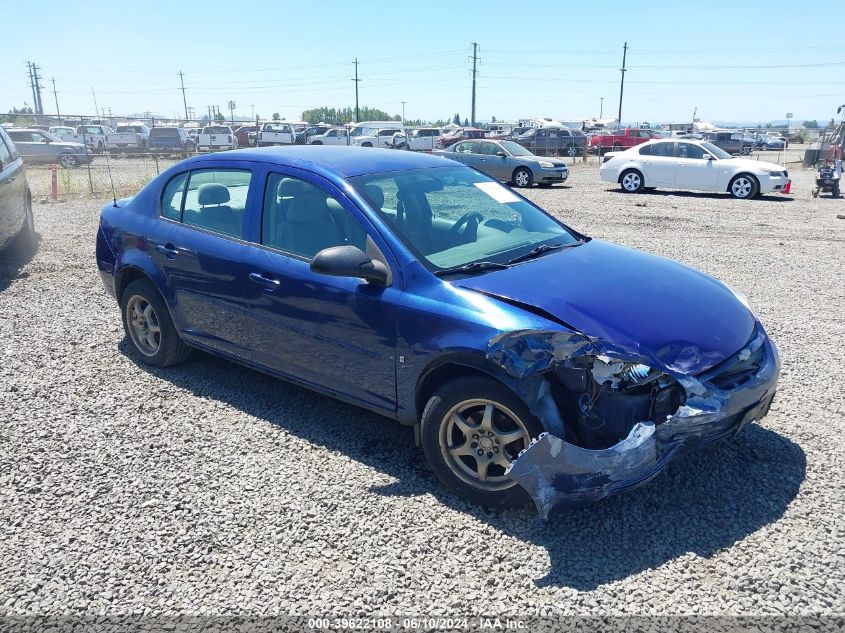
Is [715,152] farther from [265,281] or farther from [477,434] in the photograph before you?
[477,434]

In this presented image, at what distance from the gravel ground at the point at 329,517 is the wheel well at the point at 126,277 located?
1.96 ft

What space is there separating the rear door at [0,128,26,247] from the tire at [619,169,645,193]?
14.8 meters

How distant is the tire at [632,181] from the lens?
18.7m

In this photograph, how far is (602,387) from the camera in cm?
313

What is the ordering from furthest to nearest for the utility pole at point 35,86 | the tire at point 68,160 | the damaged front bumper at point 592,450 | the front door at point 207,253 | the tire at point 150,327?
1. the utility pole at point 35,86
2. the tire at point 68,160
3. the tire at point 150,327
4. the front door at point 207,253
5. the damaged front bumper at point 592,450

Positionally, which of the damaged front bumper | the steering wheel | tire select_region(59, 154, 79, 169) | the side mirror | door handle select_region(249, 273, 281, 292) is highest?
the steering wheel

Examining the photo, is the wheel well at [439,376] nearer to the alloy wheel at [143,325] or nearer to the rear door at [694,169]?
the alloy wheel at [143,325]

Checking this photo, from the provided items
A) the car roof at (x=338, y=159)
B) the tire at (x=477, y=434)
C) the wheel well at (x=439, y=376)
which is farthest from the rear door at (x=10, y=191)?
the tire at (x=477, y=434)

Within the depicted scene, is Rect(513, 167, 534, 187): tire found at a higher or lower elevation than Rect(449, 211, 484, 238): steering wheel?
lower

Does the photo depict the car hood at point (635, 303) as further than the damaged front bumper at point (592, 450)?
Yes

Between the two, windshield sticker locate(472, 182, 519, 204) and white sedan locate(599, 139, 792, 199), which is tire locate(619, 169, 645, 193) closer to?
white sedan locate(599, 139, 792, 199)

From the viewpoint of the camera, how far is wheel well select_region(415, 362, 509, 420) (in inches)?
131

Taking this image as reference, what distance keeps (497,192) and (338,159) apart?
3.75ft

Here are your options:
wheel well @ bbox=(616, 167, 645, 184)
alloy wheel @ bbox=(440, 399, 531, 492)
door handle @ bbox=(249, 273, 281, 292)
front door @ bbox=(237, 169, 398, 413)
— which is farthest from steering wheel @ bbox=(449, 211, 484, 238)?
wheel well @ bbox=(616, 167, 645, 184)
